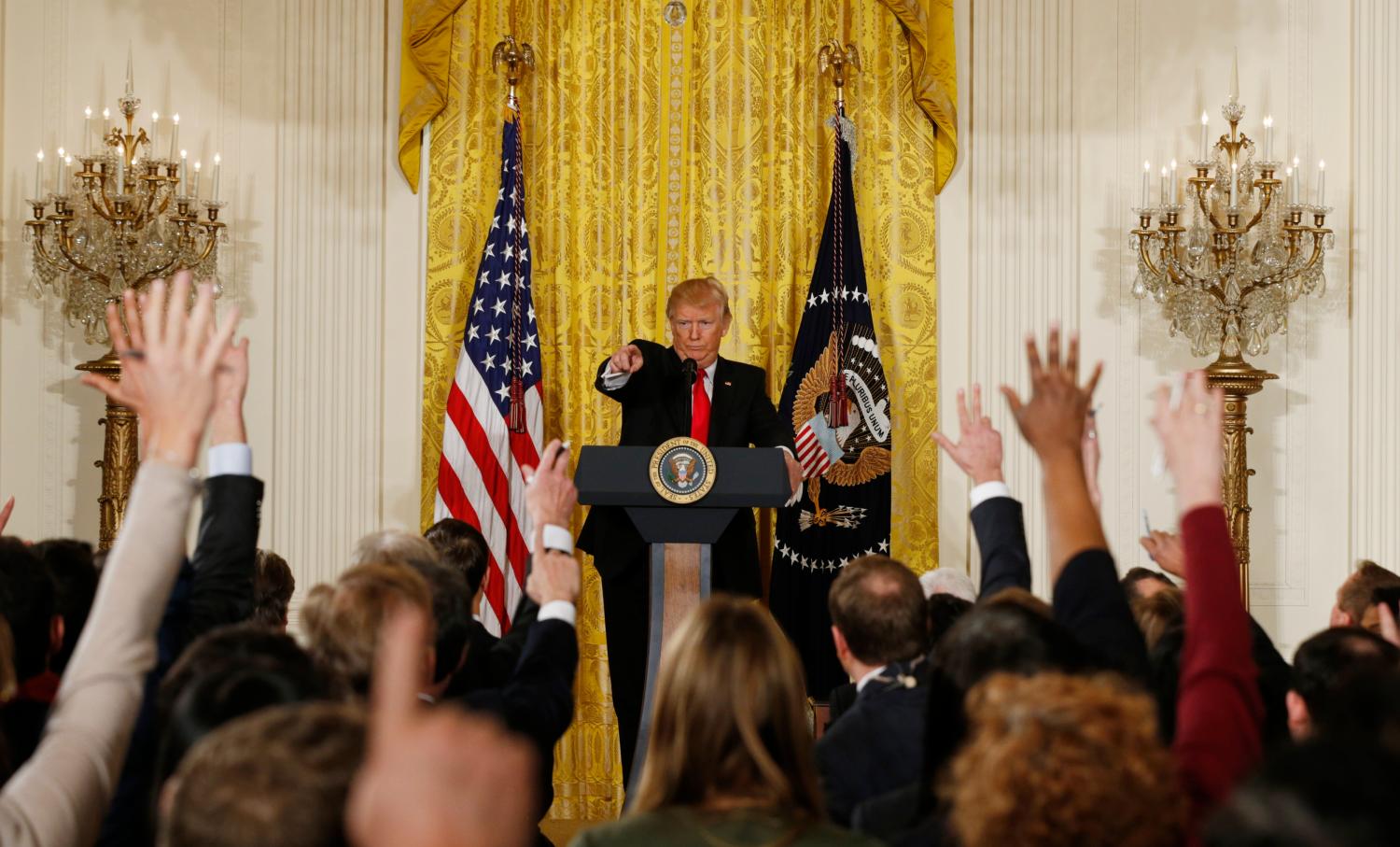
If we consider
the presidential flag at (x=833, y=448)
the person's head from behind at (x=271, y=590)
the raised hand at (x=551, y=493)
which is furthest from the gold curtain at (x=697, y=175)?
the raised hand at (x=551, y=493)

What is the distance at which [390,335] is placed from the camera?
283 inches

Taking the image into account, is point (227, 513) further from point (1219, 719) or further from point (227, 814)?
point (1219, 719)

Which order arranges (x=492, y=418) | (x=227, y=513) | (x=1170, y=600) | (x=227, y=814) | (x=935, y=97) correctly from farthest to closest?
(x=935, y=97) < (x=492, y=418) < (x=1170, y=600) < (x=227, y=513) < (x=227, y=814)

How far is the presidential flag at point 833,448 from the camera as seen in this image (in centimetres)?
670

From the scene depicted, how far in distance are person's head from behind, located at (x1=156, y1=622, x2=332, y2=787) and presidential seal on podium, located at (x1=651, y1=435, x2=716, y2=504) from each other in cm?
283

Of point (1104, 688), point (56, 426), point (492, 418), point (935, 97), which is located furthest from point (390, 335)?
point (1104, 688)

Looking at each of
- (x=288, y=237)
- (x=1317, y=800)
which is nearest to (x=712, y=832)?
(x=1317, y=800)

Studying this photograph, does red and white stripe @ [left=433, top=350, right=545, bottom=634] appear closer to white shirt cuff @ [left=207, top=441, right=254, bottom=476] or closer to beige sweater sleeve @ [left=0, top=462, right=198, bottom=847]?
white shirt cuff @ [left=207, top=441, right=254, bottom=476]

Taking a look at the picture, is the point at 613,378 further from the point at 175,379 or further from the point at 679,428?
the point at 175,379

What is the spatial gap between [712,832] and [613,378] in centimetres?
376

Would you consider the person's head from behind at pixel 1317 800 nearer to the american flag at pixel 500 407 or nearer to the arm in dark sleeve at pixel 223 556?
the arm in dark sleeve at pixel 223 556

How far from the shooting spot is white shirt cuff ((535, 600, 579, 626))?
9.46ft

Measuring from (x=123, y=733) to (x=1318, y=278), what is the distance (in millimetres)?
6329

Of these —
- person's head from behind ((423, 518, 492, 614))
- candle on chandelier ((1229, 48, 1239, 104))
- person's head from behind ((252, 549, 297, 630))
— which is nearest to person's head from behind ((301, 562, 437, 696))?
person's head from behind ((252, 549, 297, 630))
